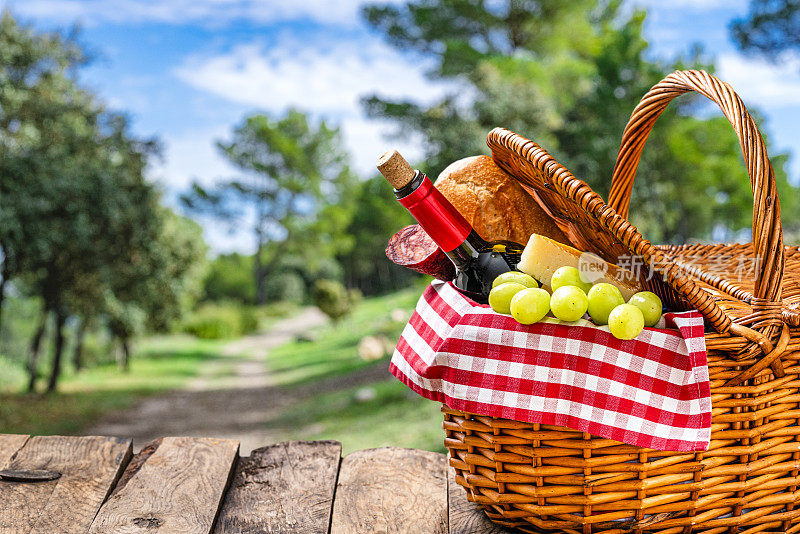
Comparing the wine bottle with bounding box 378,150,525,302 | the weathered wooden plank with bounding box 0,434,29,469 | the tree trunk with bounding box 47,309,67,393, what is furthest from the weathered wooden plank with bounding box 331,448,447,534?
the tree trunk with bounding box 47,309,67,393

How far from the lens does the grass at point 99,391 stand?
8.61 metres

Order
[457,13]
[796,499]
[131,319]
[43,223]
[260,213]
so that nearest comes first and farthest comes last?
[796,499], [43,223], [131,319], [457,13], [260,213]

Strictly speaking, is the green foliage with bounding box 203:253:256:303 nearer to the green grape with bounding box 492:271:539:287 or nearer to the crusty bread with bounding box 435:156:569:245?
the crusty bread with bounding box 435:156:569:245

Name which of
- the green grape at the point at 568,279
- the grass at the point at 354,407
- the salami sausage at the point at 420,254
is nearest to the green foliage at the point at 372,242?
the grass at the point at 354,407

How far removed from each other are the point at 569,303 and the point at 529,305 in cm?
7

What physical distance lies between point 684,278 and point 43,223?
9.19 metres

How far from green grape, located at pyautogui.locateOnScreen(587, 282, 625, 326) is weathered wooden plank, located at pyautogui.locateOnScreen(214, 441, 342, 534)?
758mm

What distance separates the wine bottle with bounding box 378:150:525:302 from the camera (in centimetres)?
127

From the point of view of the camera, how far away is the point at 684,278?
1094 mm

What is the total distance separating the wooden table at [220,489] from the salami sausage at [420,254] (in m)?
0.55

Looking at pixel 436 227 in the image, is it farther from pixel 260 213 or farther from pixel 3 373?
pixel 260 213

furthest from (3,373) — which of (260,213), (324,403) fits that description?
(260,213)

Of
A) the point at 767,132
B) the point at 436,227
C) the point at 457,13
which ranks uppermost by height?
the point at 457,13

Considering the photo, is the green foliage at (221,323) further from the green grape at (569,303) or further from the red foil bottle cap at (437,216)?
the green grape at (569,303)
